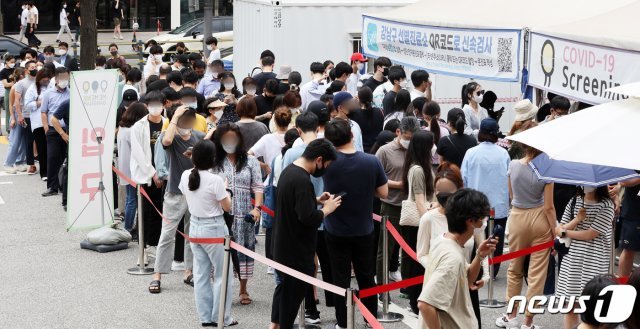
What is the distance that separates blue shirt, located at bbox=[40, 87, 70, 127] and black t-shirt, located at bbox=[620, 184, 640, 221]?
355 inches

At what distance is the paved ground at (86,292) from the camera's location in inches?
395

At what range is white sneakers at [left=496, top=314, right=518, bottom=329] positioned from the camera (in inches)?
372

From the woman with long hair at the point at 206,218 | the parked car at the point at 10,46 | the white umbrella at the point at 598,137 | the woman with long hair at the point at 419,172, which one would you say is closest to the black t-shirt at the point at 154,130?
the woman with long hair at the point at 206,218

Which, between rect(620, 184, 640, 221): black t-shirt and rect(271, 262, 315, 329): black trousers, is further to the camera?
rect(620, 184, 640, 221): black t-shirt

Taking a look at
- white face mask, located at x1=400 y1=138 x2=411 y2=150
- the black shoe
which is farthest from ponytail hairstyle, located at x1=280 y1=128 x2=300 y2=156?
the black shoe

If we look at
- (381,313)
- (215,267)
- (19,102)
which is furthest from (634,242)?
(19,102)

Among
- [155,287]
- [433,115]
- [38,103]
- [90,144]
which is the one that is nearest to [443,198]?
[433,115]

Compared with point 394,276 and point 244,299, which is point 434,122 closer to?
point 394,276

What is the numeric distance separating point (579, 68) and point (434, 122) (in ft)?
6.95

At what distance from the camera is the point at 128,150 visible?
1268cm

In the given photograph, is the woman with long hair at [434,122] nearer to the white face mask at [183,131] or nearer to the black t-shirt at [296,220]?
the white face mask at [183,131]

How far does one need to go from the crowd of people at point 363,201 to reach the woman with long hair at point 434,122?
2 cm

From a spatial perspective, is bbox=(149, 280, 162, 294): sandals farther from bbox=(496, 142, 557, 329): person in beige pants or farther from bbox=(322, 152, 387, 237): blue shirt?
bbox=(496, 142, 557, 329): person in beige pants

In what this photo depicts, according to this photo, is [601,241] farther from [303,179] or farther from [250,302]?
[250,302]
